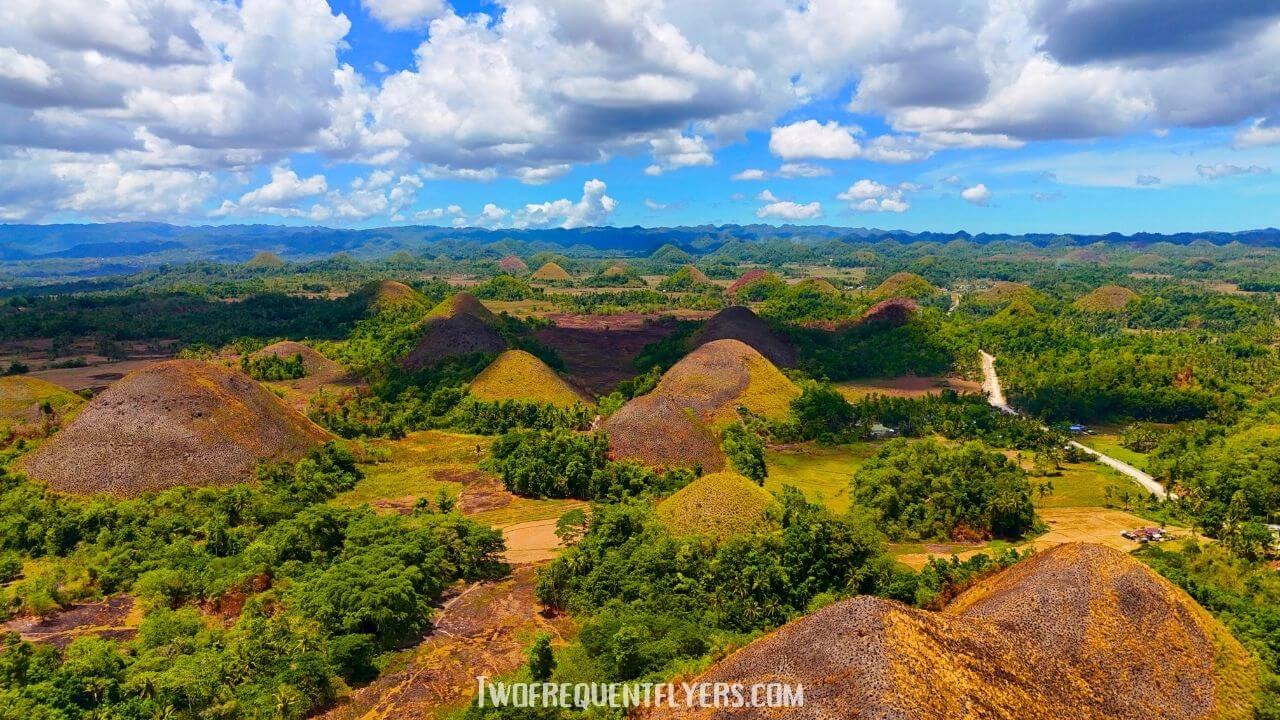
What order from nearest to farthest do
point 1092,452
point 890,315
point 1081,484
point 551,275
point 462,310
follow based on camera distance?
point 1081,484
point 1092,452
point 462,310
point 890,315
point 551,275

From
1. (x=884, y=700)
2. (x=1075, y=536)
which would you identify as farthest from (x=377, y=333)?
(x=884, y=700)

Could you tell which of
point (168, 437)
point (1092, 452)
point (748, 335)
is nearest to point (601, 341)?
point (748, 335)

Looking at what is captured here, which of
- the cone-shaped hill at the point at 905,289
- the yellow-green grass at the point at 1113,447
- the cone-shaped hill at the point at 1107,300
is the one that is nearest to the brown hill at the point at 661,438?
the yellow-green grass at the point at 1113,447

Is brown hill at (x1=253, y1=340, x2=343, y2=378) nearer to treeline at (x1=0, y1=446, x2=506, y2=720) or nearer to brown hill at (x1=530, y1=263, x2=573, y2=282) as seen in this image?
treeline at (x1=0, y1=446, x2=506, y2=720)

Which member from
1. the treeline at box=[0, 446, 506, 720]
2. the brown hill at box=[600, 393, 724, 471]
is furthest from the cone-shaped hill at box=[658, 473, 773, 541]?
the brown hill at box=[600, 393, 724, 471]

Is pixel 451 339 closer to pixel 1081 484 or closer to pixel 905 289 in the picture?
pixel 1081 484

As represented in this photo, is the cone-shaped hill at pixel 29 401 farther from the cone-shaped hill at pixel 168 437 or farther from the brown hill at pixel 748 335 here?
the brown hill at pixel 748 335
